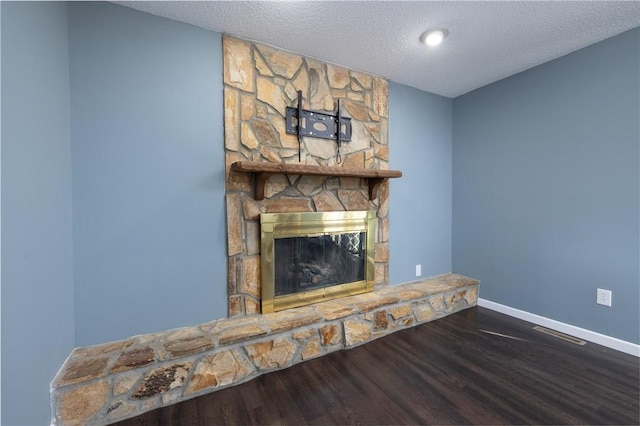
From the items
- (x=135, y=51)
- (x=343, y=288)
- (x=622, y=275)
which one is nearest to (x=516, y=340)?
(x=622, y=275)

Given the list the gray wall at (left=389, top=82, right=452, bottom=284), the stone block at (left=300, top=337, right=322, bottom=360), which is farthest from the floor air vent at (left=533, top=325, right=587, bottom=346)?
the stone block at (left=300, top=337, right=322, bottom=360)

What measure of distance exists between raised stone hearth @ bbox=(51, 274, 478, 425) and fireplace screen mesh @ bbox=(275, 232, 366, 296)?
7.6 inches

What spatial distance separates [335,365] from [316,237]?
3.18 ft

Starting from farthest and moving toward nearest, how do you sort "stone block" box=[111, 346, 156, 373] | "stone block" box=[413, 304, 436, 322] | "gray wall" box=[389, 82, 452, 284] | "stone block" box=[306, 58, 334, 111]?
"gray wall" box=[389, 82, 452, 284] < "stone block" box=[413, 304, 436, 322] < "stone block" box=[306, 58, 334, 111] < "stone block" box=[111, 346, 156, 373]

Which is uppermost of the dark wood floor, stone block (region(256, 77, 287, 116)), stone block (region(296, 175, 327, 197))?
stone block (region(256, 77, 287, 116))

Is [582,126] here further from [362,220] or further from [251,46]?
[251,46]

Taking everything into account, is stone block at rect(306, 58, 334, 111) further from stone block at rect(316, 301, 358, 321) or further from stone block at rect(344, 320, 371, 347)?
stone block at rect(344, 320, 371, 347)

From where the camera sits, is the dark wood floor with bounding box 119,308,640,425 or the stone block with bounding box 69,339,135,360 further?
the stone block with bounding box 69,339,135,360

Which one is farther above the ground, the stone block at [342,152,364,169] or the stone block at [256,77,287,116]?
the stone block at [256,77,287,116]

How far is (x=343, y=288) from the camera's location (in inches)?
92.8

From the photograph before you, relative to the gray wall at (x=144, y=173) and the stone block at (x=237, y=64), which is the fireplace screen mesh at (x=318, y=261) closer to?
the gray wall at (x=144, y=173)

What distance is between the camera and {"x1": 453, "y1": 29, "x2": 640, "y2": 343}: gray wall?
192cm

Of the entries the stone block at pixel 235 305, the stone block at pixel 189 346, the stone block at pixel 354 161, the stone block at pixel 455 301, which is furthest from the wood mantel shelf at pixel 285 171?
the stone block at pixel 455 301

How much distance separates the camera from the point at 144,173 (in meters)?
1.68
